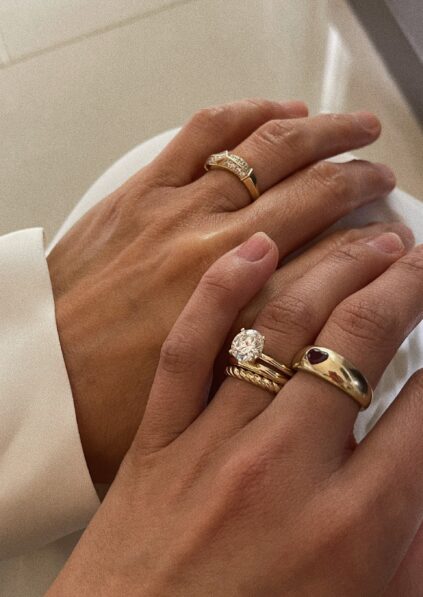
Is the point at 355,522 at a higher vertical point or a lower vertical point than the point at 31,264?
lower

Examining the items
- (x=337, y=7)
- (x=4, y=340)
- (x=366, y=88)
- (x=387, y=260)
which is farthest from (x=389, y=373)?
(x=337, y=7)

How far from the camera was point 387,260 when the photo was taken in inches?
21.0

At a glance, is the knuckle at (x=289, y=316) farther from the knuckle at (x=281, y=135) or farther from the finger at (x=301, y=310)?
the knuckle at (x=281, y=135)

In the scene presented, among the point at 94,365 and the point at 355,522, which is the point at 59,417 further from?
the point at 355,522

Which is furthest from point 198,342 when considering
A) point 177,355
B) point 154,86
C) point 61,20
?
point 61,20

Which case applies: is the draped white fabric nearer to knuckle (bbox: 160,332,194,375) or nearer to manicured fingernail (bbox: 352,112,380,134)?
knuckle (bbox: 160,332,194,375)

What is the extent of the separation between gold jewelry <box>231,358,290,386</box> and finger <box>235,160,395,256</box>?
15 centimetres

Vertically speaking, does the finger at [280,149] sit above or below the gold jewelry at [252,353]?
above

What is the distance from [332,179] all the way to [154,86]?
0.48 meters

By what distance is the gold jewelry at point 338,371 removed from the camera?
1.42 feet

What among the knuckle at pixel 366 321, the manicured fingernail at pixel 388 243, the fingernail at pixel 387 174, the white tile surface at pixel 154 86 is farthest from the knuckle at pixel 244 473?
the white tile surface at pixel 154 86

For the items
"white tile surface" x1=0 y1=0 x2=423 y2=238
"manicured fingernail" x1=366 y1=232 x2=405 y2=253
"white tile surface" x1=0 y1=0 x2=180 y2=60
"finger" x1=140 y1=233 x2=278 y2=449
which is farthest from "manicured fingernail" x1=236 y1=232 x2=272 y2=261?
"white tile surface" x1=0 y1=0 x2=180 y2=60

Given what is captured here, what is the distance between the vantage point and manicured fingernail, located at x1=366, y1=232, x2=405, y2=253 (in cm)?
54

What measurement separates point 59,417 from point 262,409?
0.17 metres
